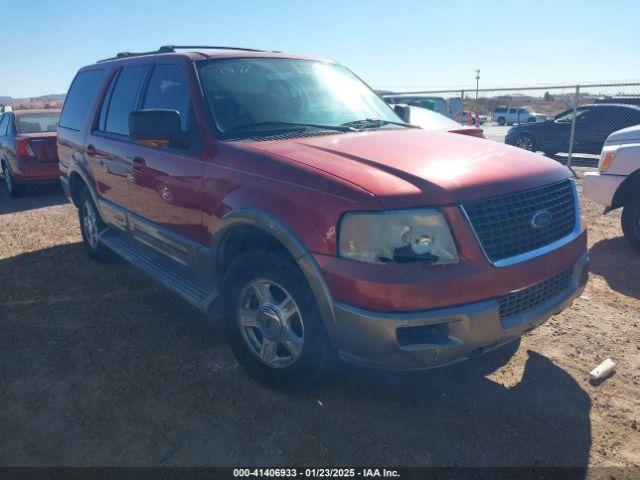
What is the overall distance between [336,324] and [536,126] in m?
13.2

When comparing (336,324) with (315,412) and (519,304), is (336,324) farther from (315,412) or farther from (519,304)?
(519,304)

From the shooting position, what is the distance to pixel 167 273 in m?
3.87

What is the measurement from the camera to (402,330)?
7.85 feet

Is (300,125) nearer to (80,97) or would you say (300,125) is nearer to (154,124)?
(154,124)

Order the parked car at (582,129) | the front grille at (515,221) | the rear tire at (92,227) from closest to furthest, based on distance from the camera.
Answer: the front grille at (515,221) → the rear tire at (92,227) → the parked car at (582,129)

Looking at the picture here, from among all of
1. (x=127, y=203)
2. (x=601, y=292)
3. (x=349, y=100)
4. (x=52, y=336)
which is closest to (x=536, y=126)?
(x=601, y=292)

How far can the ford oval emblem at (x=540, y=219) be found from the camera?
105 inches

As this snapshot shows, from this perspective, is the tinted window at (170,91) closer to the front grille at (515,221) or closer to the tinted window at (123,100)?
the tinted window at (123,100)

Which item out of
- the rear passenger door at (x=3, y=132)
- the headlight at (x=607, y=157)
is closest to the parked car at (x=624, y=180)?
the headlight at (x=607, y=157)

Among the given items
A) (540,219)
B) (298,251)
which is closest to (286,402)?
(298,251)

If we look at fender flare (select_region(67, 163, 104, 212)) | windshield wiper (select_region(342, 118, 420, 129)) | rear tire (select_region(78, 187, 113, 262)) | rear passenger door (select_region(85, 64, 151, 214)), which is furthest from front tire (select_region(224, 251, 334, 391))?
rear tire (select_region(78, 187, 113, 262))

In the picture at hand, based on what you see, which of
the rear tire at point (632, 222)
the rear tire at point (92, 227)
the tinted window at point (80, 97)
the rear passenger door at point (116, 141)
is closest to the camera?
the rear passenger door at point (116, 141)

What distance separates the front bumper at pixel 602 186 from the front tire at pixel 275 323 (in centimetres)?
433

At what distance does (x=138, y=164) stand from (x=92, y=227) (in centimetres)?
200
